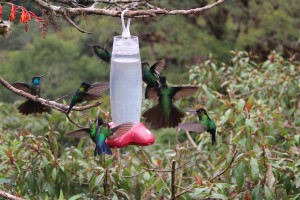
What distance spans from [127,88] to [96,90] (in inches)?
6.1

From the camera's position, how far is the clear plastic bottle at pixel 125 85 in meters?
2.23

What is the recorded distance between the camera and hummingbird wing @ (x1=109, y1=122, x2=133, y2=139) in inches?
83.4

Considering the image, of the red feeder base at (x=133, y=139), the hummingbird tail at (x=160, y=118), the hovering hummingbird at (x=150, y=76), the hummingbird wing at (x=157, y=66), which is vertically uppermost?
the hummingbird wing at (x=157, y=66)

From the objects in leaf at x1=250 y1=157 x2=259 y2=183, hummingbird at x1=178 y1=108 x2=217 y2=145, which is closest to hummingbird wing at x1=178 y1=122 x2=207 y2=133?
hummingbird at x1=178 y1=108 x2=217 y2=145

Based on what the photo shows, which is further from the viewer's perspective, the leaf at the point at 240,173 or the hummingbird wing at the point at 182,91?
the leaf at the point at 240,173

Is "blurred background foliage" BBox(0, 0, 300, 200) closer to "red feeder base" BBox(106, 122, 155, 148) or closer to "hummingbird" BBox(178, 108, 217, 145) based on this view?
"hummingbird" BBox(178, 108, 217, 145)

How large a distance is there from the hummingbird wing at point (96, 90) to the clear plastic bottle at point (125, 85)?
9 centimetres

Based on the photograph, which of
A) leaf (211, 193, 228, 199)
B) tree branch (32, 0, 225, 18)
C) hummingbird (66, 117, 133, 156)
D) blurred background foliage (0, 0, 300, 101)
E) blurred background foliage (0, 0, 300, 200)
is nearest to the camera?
tree branch (32, 0, 225, 18)

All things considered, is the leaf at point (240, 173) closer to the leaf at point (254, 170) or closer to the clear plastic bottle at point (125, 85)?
the leaf at point (254, 170)

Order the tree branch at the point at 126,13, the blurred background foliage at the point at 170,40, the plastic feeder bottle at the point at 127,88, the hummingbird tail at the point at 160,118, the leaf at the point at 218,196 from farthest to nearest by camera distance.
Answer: the blurred background foliage at the point at 170,40, the leaf at the point at 218,196, the hummingbird tail at the point at 160,118, the plastic feeder bottle at the point at 127,88, the tree branch at the point at 126,13

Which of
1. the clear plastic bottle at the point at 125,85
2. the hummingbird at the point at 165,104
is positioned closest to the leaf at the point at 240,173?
the hummingbird at the point at 165,104

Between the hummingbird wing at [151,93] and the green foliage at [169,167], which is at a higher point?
the hummingbird wing at [151,93]

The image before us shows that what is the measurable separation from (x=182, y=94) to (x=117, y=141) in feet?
1.01

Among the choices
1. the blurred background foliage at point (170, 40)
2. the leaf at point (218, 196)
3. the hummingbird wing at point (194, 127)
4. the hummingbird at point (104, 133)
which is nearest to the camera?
the hummingbird at point (104, 133)
